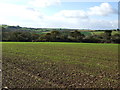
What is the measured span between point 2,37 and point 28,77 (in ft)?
262

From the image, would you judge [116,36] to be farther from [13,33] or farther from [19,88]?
[19,88]

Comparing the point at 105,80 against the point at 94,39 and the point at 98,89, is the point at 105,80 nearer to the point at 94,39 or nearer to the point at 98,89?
the point at 98,89

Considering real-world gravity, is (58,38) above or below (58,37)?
below

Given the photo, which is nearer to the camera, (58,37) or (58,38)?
(58,38)

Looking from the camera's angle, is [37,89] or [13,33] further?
[13,33]

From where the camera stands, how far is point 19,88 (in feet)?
24.5

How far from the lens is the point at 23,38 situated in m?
86.4

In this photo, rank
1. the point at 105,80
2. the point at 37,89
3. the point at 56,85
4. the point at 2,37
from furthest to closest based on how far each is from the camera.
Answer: the point at 2,37
the point at 105,80
the point at 56,85
the point at 37,89

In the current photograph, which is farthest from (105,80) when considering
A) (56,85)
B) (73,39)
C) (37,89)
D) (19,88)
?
(73,39)

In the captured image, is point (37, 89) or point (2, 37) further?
point (2, 37)

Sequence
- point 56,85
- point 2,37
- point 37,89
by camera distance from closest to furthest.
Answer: point 37,89, point 56,85, point 2,37

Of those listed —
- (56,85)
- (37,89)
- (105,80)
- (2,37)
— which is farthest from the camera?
(2,37)

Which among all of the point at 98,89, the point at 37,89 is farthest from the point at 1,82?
the point at 98,89

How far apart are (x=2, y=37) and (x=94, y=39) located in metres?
46.5
